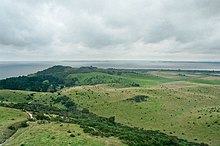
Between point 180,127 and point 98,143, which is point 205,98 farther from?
point 98,143

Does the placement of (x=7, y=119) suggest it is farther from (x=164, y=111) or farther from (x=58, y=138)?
(x=164, y=111)

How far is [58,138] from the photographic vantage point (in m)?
35.8

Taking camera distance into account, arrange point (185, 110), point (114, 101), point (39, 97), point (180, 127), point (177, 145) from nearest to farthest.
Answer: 1. point (177, 145)
2. point (180, 127)
3. point (185, 110)
4. point (114, 101)
5. point (39, 97)

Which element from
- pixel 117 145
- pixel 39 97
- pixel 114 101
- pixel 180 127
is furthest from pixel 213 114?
pixel 39 97

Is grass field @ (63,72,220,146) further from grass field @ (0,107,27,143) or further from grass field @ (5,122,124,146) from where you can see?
grass field @ (5,122,124,146)

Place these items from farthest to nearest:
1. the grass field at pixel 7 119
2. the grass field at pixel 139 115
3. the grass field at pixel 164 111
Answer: the grass field at pixel 164 111, the grass field at pixel 7 119, the grass field at pixel 139 115

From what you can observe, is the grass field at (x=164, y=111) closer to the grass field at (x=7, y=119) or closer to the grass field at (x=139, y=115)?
the grass field at (x=139, y=115)

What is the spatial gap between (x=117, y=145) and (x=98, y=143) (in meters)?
2.34

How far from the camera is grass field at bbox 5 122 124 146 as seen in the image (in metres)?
33.9

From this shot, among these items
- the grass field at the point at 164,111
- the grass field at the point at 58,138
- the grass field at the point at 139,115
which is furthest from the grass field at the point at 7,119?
the grass field at the point at 164,111

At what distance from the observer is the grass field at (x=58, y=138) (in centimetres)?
3394

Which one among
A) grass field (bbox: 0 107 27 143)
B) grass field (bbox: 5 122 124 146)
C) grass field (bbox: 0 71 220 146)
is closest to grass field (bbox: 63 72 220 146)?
→ grass field (bbox: 0 71 220 146)

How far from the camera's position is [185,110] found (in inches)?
3723

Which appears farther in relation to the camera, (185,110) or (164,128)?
(185,110)
